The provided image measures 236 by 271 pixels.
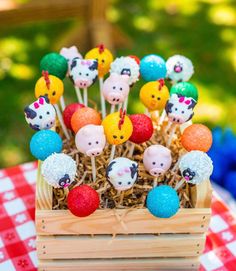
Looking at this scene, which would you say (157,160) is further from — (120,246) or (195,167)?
(120,246)

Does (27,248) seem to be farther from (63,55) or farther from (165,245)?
(63,55)

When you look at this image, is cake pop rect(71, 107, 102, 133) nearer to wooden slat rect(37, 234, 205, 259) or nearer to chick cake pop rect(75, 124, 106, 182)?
chick cake pop rect(75, 124, 106, 182)

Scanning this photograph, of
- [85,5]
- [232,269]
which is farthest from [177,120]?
[85,5]

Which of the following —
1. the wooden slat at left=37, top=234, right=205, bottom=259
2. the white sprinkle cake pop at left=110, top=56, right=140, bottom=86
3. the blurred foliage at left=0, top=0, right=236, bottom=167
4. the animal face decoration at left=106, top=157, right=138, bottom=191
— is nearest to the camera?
the animal face decoration at left=106, top=157, right=138, bottom=191

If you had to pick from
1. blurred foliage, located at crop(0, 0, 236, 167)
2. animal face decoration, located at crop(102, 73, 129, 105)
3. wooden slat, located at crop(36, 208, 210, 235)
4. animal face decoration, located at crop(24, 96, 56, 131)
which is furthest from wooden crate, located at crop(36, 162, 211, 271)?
blurred foliage, located at crop(0, 0, 236, 167)

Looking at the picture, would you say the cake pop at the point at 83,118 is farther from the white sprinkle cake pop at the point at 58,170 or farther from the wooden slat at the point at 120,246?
the wooden slat at the point at 120,246

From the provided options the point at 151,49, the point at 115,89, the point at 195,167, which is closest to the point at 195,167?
the point at 195,167
